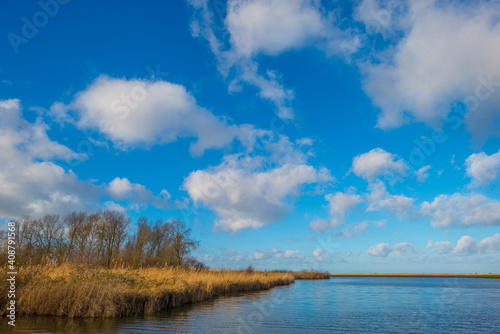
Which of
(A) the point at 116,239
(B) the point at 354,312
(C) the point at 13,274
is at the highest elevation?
(A) the point at 116,239

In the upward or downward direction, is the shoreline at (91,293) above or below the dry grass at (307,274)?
above

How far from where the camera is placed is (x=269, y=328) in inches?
539

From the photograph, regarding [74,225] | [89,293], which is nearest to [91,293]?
[89,293]

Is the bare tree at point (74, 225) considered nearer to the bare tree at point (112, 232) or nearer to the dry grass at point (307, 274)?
the bare tree at point (112, 232)

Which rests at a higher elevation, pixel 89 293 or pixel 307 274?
pixel 89 293

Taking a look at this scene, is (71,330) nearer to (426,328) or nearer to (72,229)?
(426,328)

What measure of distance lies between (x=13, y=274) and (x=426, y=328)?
19.2 metres

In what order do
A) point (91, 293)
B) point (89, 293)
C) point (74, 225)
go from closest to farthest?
point (89, 293)
point (91, 293)
point (74, 225)

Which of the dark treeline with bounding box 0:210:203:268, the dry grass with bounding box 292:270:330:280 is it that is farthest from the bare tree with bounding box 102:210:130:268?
the dry grass with bounding box 292:270:330:280

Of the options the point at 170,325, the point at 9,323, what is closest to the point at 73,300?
the point at 9,323

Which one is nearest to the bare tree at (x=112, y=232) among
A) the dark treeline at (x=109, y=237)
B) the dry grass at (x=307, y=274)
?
the dark treeline at (x=109, y=237)

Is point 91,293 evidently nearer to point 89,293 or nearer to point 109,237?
point 89,293

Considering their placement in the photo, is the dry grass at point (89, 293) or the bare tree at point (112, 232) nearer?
the dry grass at point (89, 293)

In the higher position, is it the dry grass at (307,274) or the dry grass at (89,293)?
the dry grass at (89,293)
